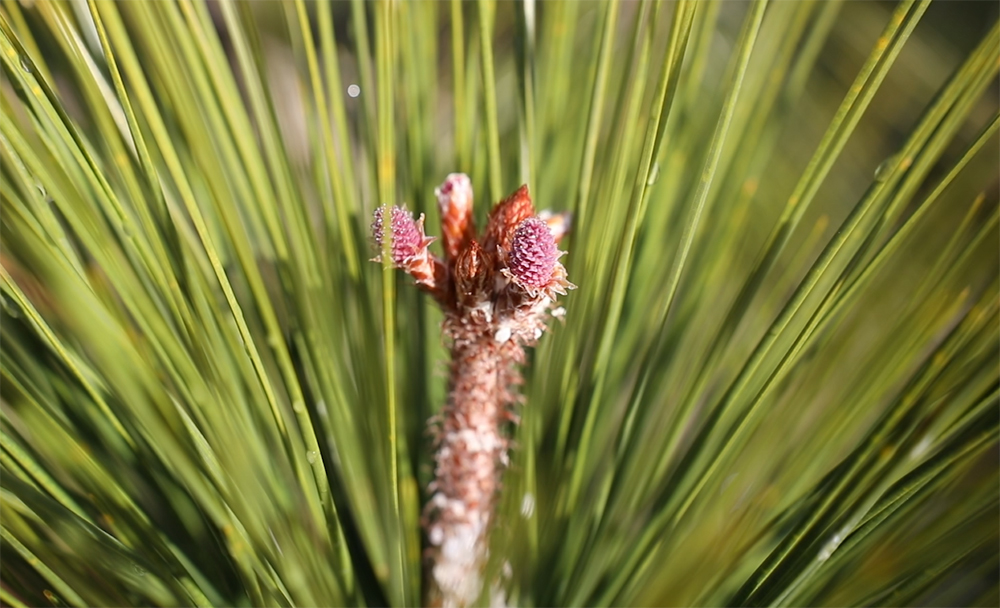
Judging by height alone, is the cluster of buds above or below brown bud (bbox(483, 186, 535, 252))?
below

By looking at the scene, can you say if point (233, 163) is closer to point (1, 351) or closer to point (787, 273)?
point (1, 351)

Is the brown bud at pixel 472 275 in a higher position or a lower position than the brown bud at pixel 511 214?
lower

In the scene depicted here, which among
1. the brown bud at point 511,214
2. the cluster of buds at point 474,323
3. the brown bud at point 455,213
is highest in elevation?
the brown bud at point 455,213

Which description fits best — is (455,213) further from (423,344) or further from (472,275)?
(423,344)

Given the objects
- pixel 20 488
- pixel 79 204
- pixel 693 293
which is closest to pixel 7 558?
pixel 20 488

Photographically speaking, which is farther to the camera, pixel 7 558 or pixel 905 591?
pixel 7 558
